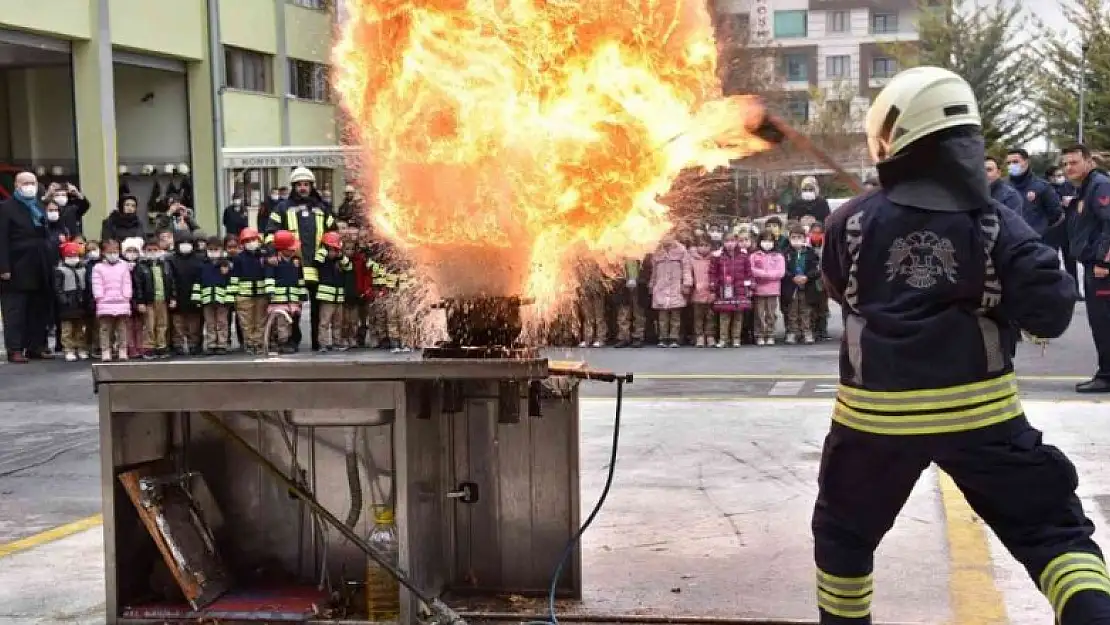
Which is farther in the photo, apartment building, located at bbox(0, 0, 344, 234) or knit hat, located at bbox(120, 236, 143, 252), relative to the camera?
apartment building, located at bbox(0, 0, 344, 234)

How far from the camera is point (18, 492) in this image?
287 inches

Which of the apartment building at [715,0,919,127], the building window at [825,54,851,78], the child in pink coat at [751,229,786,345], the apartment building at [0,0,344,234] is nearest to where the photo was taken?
the child in pink coat at [751,229,786,345]

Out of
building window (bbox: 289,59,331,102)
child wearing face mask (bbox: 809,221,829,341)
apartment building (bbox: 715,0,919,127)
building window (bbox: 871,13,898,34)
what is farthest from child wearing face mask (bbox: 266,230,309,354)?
building window (bbox: 871,13,898,34)

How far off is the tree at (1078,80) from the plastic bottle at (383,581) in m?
36.1

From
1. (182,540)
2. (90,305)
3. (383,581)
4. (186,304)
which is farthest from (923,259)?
(90,305)

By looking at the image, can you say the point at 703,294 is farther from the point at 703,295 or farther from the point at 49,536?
the point at 49,536

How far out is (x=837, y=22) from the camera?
41.1 m

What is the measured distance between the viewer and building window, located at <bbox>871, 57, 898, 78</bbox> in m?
40.2

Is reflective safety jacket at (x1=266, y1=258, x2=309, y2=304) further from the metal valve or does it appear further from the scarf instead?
the metal valve

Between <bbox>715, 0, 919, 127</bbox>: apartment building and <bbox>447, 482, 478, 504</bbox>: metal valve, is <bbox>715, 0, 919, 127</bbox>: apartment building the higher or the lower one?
the higher one

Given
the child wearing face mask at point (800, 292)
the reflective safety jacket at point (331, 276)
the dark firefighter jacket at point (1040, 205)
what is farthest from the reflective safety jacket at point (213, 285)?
the dark firefighter jacket at point (1040, 205)

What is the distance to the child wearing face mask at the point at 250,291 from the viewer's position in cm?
1519

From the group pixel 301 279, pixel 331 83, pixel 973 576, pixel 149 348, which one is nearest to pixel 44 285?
pixel 149 348

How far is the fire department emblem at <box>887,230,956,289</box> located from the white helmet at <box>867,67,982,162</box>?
1.03 ft
